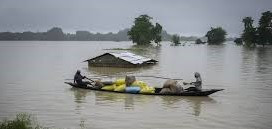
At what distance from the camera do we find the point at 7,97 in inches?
774

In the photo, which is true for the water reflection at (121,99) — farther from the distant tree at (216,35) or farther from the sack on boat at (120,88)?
the distant tree at (216,35)

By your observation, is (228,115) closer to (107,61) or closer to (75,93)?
(75,93)

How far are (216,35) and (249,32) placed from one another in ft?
106

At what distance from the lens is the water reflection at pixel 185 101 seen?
17.1m

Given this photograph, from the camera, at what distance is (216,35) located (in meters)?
119

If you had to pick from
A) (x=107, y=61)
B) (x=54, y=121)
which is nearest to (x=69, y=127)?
(x=54, y=121)

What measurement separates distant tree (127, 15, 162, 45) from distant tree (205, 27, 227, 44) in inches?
940

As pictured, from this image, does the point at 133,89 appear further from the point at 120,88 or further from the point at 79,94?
the point at 79,94

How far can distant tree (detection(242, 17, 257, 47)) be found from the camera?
86750mm

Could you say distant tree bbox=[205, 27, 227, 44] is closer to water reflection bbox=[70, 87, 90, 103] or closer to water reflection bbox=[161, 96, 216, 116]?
water reflection bbox=[70, 87, 90, 103]

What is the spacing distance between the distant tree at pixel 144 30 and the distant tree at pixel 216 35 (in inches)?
940

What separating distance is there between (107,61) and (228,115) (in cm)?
2141

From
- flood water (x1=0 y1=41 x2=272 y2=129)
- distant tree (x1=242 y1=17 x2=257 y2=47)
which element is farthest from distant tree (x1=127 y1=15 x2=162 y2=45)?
flood water (x1=0 y1=41 x2=272 y2=129)

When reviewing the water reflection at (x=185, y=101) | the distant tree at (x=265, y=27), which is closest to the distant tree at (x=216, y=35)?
the distant tree at (x=265, y=27)
